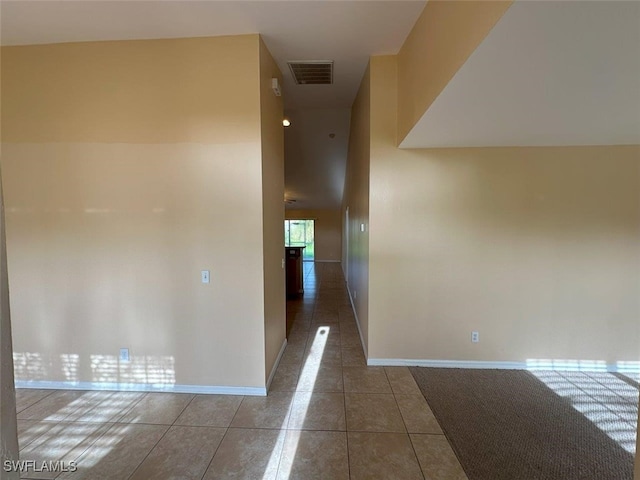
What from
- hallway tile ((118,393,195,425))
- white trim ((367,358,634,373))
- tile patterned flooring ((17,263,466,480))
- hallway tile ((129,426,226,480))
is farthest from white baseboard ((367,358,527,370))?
hallway tile ((118,393,195,425))

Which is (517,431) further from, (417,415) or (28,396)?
(28,396)

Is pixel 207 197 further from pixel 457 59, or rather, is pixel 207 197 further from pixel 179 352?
pixel 457 59

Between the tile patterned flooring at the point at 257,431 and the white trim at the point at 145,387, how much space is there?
5cm

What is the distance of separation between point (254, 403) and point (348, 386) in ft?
2.84

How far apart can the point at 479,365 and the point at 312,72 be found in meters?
3.70

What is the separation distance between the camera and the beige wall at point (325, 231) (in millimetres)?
11375

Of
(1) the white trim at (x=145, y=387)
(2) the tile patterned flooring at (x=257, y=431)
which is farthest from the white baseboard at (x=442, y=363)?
(1) the white trim at (x=145, y=387)

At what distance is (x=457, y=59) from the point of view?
4.62ft

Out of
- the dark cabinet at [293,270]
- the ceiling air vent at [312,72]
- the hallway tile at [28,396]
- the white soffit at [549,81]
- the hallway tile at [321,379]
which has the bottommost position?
the hallway tile at [321,379]

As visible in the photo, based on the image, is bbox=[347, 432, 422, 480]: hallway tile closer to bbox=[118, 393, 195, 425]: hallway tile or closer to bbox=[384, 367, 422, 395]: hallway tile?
bbox=[384, 367, 422, 395]: hallway tile

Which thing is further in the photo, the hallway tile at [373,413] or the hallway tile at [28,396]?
the hallway tile at [28,396]

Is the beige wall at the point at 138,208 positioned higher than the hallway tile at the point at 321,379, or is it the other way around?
the beige wall at the point at 138,208

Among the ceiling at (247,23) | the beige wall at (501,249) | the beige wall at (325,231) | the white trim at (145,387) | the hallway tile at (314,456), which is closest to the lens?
the hallway tile at (314,456)

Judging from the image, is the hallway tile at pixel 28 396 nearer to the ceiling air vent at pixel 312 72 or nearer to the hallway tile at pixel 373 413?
the hallway tile at pixel 373 413
